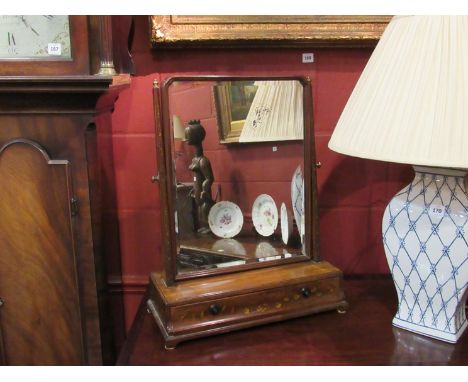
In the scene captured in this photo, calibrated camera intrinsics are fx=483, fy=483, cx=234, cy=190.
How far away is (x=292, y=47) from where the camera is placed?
128 centimetres

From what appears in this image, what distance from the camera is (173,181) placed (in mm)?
1035

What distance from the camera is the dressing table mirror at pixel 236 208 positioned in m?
1.01

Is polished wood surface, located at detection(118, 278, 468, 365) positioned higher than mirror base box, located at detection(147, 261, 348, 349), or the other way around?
mirror base box, located at detection(147, 261, 348, 349)

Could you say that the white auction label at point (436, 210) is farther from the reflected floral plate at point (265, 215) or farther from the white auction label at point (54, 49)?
the white auction label at point (54, 49)

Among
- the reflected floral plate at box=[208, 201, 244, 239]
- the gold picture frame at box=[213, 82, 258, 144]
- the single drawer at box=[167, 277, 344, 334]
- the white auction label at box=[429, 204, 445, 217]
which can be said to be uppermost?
the gold picture frame at box=[213, 82, 258, 144]

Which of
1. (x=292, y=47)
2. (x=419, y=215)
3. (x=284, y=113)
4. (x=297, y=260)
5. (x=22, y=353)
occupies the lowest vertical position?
(x=22, y=353)

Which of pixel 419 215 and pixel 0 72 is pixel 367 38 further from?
pixel 0 72

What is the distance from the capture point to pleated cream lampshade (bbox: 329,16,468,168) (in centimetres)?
79

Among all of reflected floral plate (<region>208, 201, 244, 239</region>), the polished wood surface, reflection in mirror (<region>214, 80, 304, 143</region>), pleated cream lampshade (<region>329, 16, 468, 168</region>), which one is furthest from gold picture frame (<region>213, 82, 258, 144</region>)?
the polished wood surface

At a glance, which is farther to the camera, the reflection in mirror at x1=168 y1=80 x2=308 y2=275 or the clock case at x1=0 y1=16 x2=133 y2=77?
the reflection in mirror at x1=168 y1=80 x2=308 y2=275

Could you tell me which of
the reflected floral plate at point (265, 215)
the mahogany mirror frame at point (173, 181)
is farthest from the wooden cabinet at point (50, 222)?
the reflected floral plate at point (265, 215)

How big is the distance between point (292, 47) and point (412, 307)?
2.34 feet

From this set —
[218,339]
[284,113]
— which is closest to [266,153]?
[284,113]

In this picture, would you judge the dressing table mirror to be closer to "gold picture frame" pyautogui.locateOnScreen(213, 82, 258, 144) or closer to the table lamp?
"gold picture frame" pyautogui.locateOnScreen(213, 82, 258, 144)
